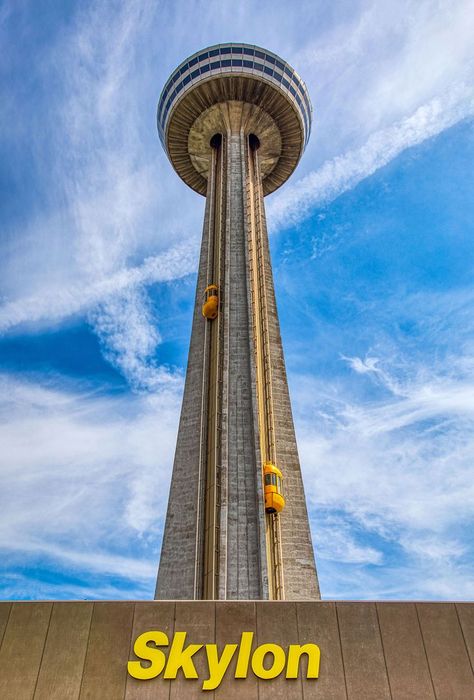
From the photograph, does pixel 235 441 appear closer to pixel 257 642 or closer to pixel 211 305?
pixel 211 305

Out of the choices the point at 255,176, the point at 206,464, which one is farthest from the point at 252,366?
the point at 255,176

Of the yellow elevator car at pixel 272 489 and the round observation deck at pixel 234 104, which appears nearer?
the yellow elevator car at pixel 272 489

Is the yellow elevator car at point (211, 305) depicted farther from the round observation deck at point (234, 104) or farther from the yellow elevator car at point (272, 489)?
the round observation deck at point (234, 104)

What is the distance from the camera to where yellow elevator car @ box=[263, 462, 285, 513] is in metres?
26.8

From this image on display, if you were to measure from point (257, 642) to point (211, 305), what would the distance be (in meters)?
24.0

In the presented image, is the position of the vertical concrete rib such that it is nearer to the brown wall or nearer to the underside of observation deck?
the underside of observation deck

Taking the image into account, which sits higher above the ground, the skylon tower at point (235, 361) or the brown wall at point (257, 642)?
the skylon tower at point (235, 361)

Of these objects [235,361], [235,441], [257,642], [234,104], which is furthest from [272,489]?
[234,104]

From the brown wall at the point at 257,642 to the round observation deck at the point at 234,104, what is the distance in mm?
39003

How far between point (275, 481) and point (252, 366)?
6971mm

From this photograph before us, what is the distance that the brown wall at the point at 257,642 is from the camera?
475 inches

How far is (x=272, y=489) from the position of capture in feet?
89.1

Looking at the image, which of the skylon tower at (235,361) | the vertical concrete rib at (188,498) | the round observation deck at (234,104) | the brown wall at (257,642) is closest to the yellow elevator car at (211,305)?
the skylon tower at (235,361)

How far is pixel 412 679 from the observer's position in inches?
482
